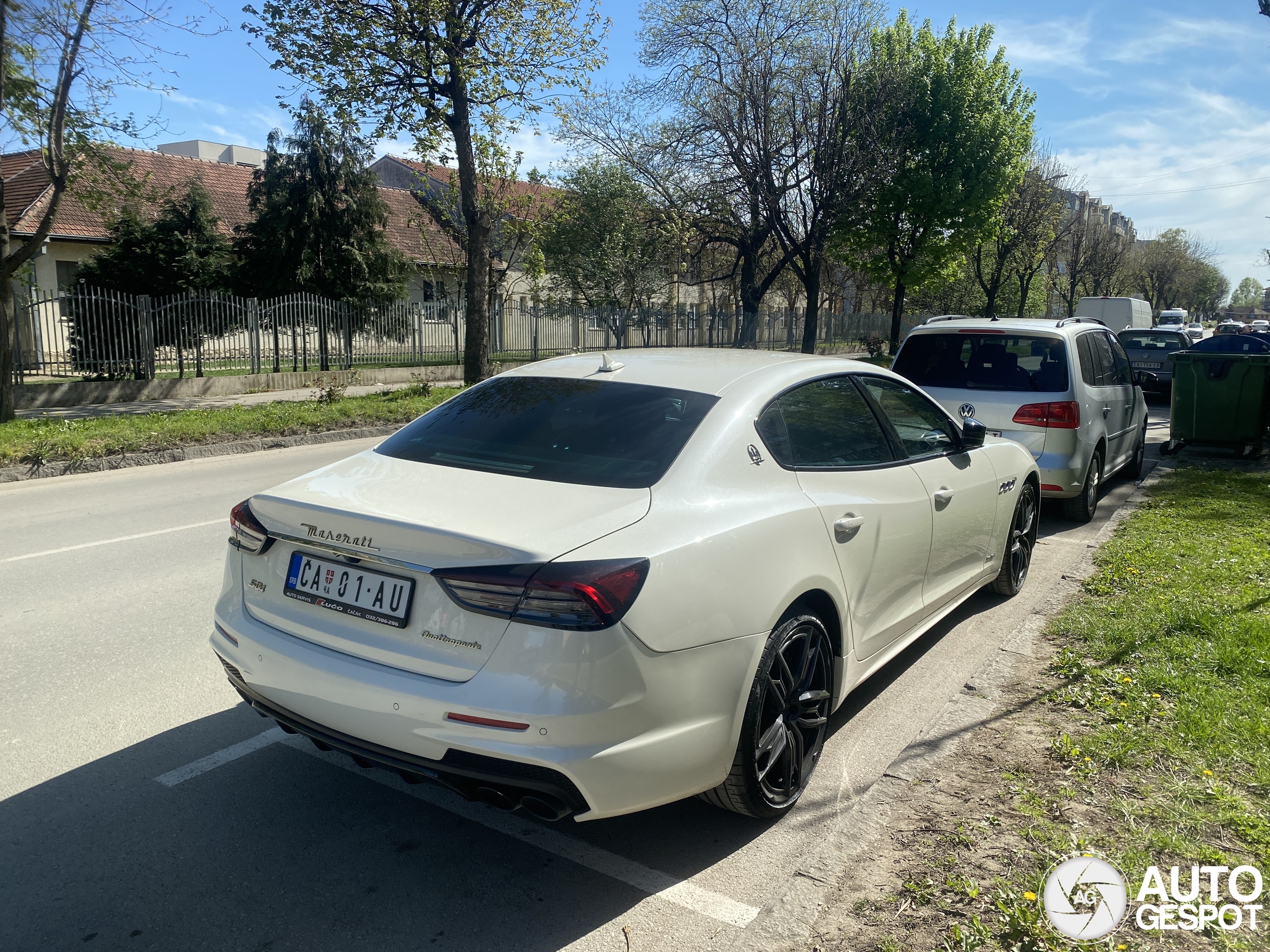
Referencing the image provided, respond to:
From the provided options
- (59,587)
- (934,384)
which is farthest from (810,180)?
(59,587)

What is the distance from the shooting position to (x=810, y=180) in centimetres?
2691

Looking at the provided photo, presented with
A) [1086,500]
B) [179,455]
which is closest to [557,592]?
[1086,500]

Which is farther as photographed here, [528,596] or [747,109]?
[747,109]

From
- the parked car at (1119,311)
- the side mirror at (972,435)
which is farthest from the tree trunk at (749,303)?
the side mirror at (972,435)

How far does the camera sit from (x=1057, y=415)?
7.95 metres

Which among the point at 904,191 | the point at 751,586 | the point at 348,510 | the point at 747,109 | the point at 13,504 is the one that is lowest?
the point at 13,504

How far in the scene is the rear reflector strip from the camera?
2574 mm

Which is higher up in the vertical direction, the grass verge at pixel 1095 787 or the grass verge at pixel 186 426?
the grass verge at pixel 186 426

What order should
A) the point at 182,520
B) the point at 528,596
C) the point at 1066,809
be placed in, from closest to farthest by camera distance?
the point at 528,596 < the point at 1066,809 < the point at 182,520

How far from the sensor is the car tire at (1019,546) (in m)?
5.94

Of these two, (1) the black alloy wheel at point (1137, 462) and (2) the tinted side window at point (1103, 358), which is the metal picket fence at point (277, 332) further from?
(2) the tinted side window at point (1103, 358)

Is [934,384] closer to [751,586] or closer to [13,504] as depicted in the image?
[751,586]

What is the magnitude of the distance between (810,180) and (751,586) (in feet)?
85.1

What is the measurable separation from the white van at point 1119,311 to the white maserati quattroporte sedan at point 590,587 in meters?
39.7
